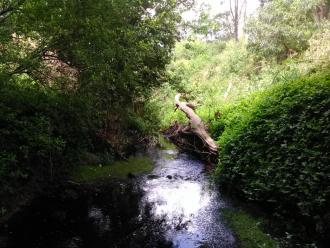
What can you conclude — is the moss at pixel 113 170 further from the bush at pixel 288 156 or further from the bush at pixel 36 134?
the bush at pixel 288 156

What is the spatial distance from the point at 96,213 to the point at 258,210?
3610 millimetres

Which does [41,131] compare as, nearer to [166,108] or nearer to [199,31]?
[199,31]

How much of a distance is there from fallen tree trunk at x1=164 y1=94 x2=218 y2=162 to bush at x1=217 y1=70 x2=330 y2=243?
2763 mm

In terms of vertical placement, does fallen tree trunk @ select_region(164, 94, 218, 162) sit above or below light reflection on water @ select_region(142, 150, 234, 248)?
above

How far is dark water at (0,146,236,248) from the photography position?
6.03 m

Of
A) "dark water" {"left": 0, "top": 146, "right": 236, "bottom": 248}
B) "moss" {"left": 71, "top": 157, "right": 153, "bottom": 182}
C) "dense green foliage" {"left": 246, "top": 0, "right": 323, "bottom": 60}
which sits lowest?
"dark water" {"left": 0, "top": 146, "right": 236, "bottom": 248}

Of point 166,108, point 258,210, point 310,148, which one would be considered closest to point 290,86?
point 310,148

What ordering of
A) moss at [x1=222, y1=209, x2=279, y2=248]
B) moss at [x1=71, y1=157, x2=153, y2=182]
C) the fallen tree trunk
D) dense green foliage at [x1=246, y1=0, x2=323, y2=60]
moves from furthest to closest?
dense green foliage at [x1=246, y1=0, x2=323, y2=60]
the fallen tree trunk
moss at [x1=71, y1=157, x2=153, y2=182]
moss at [x1=222, y1=209, x2=279, y2=248]

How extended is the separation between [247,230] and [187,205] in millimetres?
1883

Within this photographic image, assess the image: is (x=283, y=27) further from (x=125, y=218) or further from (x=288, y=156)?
(x=125, y=218)

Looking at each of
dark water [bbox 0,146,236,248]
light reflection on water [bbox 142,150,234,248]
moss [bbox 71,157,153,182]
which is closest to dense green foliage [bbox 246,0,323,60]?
light reflection on water [bbox 142,150,234,248]

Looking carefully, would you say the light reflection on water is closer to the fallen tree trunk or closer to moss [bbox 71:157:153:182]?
moss [bbox 71:157:153:182]

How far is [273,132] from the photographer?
25.1 ft

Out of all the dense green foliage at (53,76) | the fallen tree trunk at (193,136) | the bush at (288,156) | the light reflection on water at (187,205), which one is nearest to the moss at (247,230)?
the light reflection on water at (187,205)
